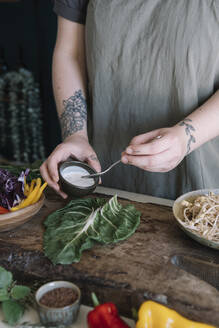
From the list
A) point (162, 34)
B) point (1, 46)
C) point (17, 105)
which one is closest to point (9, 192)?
point (162, 34)

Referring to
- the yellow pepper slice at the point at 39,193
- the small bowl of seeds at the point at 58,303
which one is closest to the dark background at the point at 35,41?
the yellow pepper slice at the point at 39,193

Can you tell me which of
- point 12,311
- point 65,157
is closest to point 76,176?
point 65,157

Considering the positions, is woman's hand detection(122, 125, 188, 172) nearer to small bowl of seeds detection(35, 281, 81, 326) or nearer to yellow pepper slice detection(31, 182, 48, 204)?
yellow pepper slice detection(31, 182, 48, 204)

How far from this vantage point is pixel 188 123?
145cm

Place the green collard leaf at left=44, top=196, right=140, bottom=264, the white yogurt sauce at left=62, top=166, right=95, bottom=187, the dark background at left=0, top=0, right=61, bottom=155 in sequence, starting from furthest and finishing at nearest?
the dark background at left=0, top=0, right=61, bottom=155, the white yogurt sauce at left=62, top=166, right=95, bottom=187, the green collard leaf at left=44, top=196, right=140, bottom=264

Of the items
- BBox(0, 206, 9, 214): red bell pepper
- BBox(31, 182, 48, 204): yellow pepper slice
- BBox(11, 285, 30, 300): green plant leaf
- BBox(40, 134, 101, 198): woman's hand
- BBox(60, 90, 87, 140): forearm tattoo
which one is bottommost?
BBox(11, 285, 30, 300): green plant leaf

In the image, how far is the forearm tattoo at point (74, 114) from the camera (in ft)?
5.90

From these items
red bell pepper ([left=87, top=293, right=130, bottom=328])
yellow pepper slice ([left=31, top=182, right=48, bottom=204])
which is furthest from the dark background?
red bell pepper ([left=87, top=293, right=130, bottom=328])

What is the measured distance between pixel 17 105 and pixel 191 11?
2764mm

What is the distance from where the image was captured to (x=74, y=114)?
5.96 ft

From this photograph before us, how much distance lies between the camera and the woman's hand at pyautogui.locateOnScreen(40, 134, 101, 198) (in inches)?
59.9

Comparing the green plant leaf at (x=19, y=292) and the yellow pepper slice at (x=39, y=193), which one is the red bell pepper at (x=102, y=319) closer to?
the green plant leaf at (x=19, y=292)

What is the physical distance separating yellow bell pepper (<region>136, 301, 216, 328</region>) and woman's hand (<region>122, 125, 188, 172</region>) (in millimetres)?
531

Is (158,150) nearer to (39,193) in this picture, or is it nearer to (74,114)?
(39,193)
